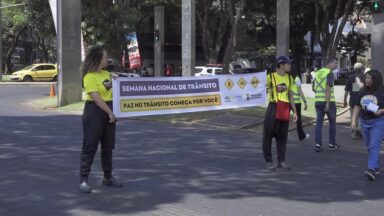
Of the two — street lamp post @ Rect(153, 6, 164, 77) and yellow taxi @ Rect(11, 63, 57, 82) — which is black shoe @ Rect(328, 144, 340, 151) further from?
yellow taxi @ Rect(11, 63, 57, 82)

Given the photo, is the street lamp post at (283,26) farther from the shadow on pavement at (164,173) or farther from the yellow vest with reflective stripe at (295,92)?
the yellow vest with reflective stripe at (295,92)

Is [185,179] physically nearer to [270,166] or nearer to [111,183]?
[111,183]

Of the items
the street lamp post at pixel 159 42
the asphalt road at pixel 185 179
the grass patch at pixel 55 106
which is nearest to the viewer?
the asphalt road at pixel 185 179

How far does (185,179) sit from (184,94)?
762 centimetres

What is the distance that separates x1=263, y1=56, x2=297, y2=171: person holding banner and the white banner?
Answer: 5596mm

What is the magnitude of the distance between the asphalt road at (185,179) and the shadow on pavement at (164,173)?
1 centimetres

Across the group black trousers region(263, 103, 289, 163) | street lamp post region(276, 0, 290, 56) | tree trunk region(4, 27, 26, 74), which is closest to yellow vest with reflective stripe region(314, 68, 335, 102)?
black trousers region(263, 103, 289, 163)

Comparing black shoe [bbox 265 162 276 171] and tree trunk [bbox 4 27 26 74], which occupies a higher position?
tree trunk [bbox 4 27 26 74]

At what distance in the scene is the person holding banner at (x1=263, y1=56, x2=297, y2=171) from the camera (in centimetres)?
859

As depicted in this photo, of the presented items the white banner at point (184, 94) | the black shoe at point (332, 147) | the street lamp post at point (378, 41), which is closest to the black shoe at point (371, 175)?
the black shoe at point (332, 147)

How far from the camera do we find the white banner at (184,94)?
1399cm

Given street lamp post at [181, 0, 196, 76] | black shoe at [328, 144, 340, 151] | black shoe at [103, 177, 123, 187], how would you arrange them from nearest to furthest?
black shoe at [103, 177, 123, 187] → black shoe at [328, 144, 340, 151] → street lamp post at [181, 0, 196, 76]

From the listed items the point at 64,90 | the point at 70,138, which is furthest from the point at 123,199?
the point at 64,90

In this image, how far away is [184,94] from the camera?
1537cm
